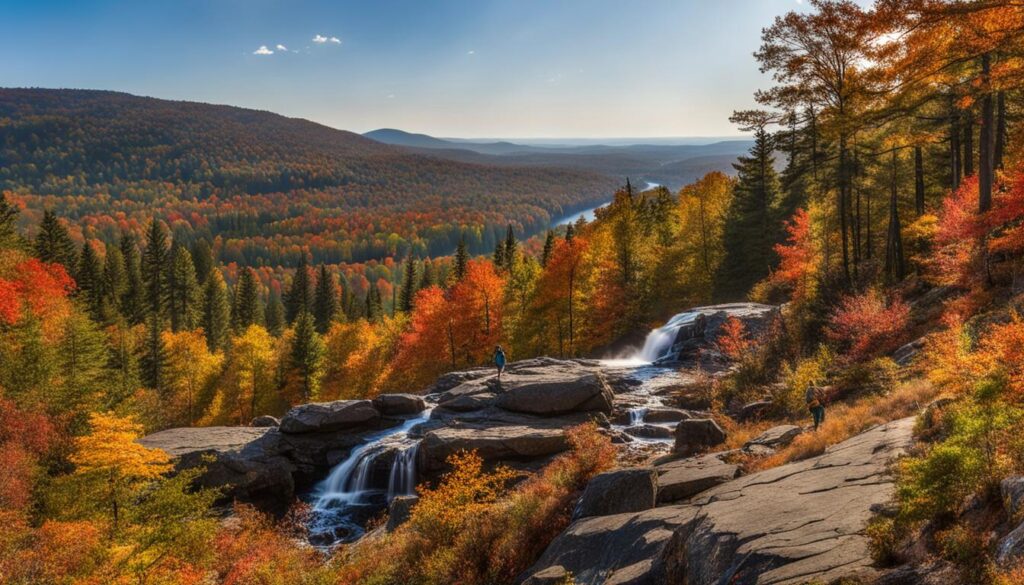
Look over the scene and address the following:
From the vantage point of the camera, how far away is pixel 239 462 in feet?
101

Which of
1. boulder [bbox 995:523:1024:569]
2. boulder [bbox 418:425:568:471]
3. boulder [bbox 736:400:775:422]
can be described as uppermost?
boulder [bbox 995:523:1024:569]

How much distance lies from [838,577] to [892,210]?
31046 mm

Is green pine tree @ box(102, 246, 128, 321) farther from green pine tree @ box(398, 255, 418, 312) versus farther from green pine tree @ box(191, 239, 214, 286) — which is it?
green pine tree @ box(398, 255, 418, 312)

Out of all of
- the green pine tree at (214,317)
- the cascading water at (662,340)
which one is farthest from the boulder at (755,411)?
the green pine tree at (214,317)

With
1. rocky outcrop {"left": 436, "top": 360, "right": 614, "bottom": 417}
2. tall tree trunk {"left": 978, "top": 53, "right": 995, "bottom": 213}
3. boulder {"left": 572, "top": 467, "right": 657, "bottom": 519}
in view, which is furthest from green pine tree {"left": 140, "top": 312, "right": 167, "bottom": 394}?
tall tree trunk {"left": 978, "top": 53, "right": 995, "bottom": 213}

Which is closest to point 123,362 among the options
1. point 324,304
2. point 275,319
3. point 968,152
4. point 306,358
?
point 306,358

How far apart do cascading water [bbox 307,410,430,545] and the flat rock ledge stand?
52.8 ft

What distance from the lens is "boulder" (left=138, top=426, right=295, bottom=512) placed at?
98.7 ft

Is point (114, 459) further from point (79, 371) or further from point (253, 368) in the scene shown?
point (253, 368)

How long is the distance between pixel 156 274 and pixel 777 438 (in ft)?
281

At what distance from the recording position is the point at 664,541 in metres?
11.5

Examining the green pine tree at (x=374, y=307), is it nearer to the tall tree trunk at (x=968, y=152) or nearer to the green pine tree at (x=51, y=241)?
the green pine tree at (x=51, y=241)

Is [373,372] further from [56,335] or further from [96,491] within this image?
[96,491]

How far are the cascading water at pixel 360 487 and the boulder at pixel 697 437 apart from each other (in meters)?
13.8
